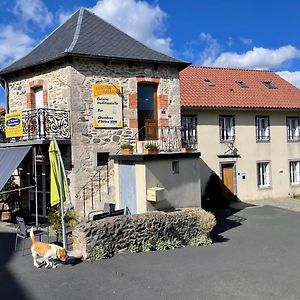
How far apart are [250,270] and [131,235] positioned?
3337 millimetres

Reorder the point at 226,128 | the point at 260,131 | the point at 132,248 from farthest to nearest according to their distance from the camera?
the point at 260,131 < the point at 226,128 < the point at 132,248

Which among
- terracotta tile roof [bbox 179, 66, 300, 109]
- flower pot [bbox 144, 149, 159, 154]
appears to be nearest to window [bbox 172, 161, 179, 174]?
flower pot [bbox 144, 149, 159, 154]

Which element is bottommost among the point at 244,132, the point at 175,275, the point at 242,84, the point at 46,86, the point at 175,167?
the point at 175,275

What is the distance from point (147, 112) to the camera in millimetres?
15914

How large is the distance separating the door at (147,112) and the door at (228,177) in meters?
7.12

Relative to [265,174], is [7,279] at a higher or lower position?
lower

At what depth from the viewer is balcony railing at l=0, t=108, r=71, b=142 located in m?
14.1

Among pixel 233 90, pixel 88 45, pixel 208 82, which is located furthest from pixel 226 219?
pixel 208 82

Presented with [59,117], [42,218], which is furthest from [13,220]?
[59,117]

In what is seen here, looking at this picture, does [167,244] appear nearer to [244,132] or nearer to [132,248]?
[132,248]

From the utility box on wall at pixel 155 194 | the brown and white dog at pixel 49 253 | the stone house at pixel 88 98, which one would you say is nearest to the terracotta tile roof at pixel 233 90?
the stone house at pixel 88 98

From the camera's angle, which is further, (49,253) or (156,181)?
(156,181)

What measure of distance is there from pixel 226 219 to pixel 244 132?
7.00 metres

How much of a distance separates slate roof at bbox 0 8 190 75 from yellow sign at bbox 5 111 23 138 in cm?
204
